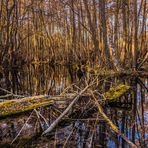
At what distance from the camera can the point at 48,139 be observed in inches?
214

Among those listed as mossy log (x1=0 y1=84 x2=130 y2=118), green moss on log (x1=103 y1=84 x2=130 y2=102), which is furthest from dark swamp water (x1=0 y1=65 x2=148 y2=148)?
green moss on log (x1=103 y1=84 x2=130 y2=102)

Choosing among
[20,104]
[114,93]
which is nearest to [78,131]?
[20,104]

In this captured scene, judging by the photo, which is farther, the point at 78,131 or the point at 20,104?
the point at 20,104

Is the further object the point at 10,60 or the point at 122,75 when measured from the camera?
the point at 10,60

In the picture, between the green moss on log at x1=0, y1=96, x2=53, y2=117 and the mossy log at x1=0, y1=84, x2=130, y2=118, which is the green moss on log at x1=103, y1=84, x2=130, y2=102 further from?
the green moss on log at x1=0, y1=96, x2=53, y2=117

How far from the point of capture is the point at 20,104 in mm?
6734

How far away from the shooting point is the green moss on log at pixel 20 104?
252 inches

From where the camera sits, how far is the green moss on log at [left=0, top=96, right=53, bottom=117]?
6404mm

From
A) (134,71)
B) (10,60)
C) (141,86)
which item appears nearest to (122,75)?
(134,71)

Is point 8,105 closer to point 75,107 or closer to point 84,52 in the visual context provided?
point 75,107

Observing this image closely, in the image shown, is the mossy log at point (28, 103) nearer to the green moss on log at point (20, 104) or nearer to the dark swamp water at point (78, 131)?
the green moss on log at point (20, 104)

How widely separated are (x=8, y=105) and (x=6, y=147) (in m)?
1.47

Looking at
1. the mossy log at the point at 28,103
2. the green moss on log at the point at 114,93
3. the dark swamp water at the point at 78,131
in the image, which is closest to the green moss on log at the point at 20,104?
the mossy log at the point at 28,103

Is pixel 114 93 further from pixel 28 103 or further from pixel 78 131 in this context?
pixel 78 131
